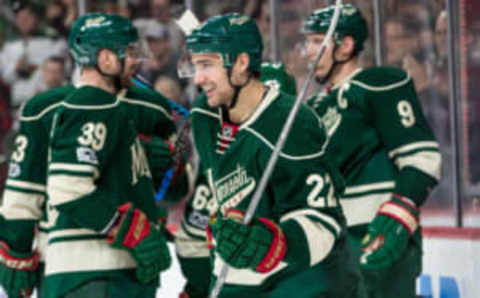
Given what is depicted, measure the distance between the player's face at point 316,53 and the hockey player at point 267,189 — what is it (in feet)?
3.04

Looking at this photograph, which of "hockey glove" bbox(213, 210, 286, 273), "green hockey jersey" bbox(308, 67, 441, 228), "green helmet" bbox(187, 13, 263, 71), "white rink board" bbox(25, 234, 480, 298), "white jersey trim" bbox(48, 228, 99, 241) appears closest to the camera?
"hockey glove" bbox(213, 210, 286, 273)

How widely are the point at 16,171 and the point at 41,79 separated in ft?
11.7

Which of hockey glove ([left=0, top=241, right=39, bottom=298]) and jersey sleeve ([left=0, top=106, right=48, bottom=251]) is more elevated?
jersey sleeve ([left=0, top=106, right=48, bottom=251])

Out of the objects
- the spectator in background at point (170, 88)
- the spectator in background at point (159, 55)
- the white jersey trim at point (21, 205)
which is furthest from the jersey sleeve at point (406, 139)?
the spectator in background at point (159, 55)

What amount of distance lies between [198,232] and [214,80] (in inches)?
46.3

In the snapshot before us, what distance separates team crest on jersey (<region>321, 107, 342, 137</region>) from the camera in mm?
2883

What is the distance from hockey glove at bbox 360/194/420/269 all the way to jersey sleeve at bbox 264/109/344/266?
87 centimetres

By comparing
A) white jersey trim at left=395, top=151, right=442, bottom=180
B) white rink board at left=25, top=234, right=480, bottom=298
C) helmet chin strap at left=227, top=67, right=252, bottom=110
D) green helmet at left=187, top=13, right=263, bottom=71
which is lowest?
white rink board at left=25, top=234, right=480, bottom=298

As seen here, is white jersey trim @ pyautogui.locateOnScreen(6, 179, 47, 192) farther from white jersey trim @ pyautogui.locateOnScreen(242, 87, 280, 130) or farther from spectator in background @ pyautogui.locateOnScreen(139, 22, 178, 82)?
spectator in background @ pyautogui.locateOnScreen(139, 22, 178, 82)

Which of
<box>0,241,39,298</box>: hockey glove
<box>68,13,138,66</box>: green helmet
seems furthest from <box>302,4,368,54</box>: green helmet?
<box>0,241,39,298</box>: hockey glove

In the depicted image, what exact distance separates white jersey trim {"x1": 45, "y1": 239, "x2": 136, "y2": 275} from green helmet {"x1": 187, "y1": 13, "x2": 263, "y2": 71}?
727 millimetres

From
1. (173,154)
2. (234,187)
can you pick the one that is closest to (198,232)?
(173,154)

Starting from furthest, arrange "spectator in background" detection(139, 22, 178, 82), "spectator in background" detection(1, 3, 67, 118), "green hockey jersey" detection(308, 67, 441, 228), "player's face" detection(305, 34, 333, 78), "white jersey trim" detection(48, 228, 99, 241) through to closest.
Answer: "spectator in background" detection(1, 3, 67, 118)
"spectator in background" detection(139, 22, 178, 82)
"player's face" detection(305, 34, 333, 78)
"green hockey jersey" detection(308, 67, 441, 228)
"white jersey trim" detection(48, 228, 99, 241)

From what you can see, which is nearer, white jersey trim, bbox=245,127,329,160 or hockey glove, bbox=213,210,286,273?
A: hockey glove, bbox=213,210,286,273
